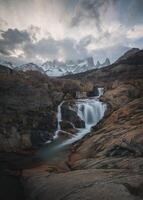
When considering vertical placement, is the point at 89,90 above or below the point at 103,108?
above

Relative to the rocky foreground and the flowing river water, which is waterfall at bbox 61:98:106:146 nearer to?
the flowing river water

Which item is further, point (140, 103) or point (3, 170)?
point (140, 103)

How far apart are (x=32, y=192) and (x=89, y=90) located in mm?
53817

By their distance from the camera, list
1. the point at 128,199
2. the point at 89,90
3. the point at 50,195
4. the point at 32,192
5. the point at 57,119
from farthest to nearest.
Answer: the point at 89,90 < the point at 57,119 < the point at 32,192 < the point at 50,195 < the point at 128,199

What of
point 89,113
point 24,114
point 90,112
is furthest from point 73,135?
point 24,114

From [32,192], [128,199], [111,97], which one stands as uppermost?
[111,97]

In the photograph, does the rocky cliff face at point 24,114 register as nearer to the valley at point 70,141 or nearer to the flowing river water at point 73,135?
the valley at point 70,141

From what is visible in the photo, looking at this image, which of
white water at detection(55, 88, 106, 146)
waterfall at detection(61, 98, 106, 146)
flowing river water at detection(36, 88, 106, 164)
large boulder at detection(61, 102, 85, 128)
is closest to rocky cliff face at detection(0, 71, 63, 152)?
large boulder at detection(61, 102, 85, 128)

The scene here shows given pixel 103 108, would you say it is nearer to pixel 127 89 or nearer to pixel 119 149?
pixel 127 89

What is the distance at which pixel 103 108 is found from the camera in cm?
5281

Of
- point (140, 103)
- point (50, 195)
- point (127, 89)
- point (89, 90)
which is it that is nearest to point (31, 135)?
point (140, 103)

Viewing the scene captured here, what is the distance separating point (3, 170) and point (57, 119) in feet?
71.9

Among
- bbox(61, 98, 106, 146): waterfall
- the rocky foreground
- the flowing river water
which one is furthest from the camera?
bbox(61, 98, 106, 146): waterfall

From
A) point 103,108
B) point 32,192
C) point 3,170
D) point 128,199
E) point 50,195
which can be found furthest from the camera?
point 103,108
